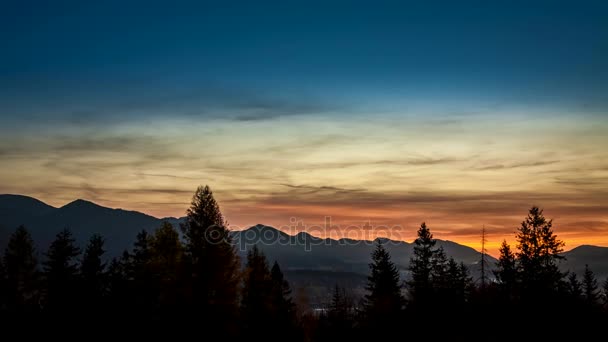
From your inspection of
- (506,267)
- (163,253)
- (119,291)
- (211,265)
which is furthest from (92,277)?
(506,267)

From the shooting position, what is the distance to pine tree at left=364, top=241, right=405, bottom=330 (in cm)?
5041

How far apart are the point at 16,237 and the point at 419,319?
152ft

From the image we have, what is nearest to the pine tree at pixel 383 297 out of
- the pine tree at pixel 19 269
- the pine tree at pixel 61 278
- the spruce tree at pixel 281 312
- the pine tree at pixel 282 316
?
the pine tree at pixel 282 316

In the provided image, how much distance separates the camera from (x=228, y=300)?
36.3 m

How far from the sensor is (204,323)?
35438mm

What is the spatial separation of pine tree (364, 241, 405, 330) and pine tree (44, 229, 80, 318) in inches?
1057

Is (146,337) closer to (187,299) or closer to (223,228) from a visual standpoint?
(187,299)

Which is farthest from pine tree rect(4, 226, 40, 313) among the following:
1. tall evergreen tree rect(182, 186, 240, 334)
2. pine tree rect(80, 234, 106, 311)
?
tall evergreen tree rect(182, 186, 240, 334)

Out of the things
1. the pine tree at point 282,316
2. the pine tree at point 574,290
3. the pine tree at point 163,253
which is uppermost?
the pine tree at point 163,253

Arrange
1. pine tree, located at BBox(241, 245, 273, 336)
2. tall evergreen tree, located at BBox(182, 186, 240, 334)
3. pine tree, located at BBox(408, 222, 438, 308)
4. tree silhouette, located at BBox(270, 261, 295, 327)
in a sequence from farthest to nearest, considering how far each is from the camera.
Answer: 1. pine tree, located at BBox(408, 222, 438, 308)
2. tree silhouette, located at BBox(270, 261, 295, 327)
3. pine tree, located at BBox(241, 245, 273, 336)
4. tall evergreen tree, located at BBox(182, 186, 240, 334)

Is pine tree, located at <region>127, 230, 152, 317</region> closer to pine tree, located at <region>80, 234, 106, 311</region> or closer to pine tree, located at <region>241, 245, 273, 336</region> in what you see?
pine tree, located at <region>80, 234, 106, 311</region>

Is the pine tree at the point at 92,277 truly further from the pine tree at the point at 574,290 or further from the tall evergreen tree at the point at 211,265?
the pine tree at the point at 574,290

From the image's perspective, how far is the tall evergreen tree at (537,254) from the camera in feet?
161

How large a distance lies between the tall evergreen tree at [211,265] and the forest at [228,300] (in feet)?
0.22
